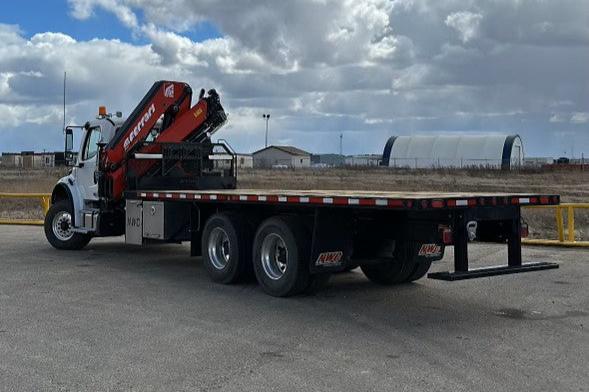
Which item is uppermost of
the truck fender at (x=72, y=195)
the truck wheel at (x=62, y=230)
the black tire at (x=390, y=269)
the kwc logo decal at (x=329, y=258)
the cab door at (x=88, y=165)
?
the cab door at (x=88, y=165)

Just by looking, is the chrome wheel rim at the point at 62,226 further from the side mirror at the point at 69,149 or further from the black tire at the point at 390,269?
the black tire at the point at 390,269

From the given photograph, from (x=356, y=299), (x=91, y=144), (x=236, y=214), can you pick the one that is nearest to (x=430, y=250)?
(x=356, y=299)

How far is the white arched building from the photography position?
86125 millimetres

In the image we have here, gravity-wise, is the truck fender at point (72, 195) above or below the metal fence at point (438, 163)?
below

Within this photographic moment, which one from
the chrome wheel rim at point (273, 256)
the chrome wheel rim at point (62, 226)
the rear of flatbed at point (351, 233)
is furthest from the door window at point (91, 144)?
the chrome wheel rim at point (273, 256)

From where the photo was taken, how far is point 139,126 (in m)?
13.8

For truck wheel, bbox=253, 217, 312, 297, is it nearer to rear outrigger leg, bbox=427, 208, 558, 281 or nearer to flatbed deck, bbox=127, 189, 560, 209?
flatbed deck, bbox=127, 189, 560, 209

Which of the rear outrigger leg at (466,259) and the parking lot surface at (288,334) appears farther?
the rear outrigger leg at (466,259)

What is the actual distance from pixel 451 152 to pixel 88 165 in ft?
266

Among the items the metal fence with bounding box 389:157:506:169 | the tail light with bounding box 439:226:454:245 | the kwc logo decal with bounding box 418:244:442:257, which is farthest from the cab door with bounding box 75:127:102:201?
the metal fence with bounding box 389:157:506:169

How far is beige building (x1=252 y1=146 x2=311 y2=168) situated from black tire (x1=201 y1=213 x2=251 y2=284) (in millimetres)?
109289

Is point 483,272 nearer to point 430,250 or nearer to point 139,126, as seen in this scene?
point 430,250

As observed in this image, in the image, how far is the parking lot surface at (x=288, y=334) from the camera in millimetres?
6148

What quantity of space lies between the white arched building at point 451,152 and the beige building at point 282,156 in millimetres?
28824
